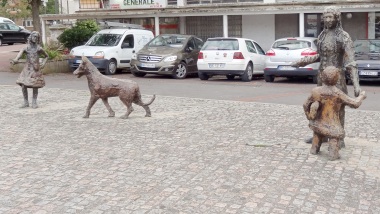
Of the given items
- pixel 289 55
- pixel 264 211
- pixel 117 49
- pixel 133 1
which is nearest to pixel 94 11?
pixel 133 1

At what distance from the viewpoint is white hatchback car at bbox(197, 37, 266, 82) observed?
2027cm

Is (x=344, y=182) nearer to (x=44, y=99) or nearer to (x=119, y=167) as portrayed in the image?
(x=119, y=167)

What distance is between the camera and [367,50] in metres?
20.0

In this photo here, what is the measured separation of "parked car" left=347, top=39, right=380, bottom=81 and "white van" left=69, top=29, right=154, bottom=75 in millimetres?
8793

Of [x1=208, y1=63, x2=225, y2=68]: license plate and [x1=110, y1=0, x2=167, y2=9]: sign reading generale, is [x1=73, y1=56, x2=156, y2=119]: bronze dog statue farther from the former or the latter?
[x1=110, y1=0, x2=167, y2=9]: sign reading generale

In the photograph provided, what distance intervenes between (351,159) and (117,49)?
16623mm

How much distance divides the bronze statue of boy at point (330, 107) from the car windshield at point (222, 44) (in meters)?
13.0

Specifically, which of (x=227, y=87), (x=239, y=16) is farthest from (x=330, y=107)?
(x=239, y=16)

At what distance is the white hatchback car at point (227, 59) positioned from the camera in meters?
20.3

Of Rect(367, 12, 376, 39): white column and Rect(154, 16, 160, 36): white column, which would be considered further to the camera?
Rect(154, 16, 160, 36): white column

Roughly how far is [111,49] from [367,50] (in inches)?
371

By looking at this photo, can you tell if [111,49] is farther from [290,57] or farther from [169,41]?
[290,57]

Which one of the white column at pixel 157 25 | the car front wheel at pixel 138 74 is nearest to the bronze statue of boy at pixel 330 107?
the car front wheel at pixel 138 74

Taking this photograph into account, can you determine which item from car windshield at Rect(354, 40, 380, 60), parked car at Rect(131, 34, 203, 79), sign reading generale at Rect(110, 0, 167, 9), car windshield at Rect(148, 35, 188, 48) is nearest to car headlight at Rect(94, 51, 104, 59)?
parked car at Rect(131, 34, 203, 79)
